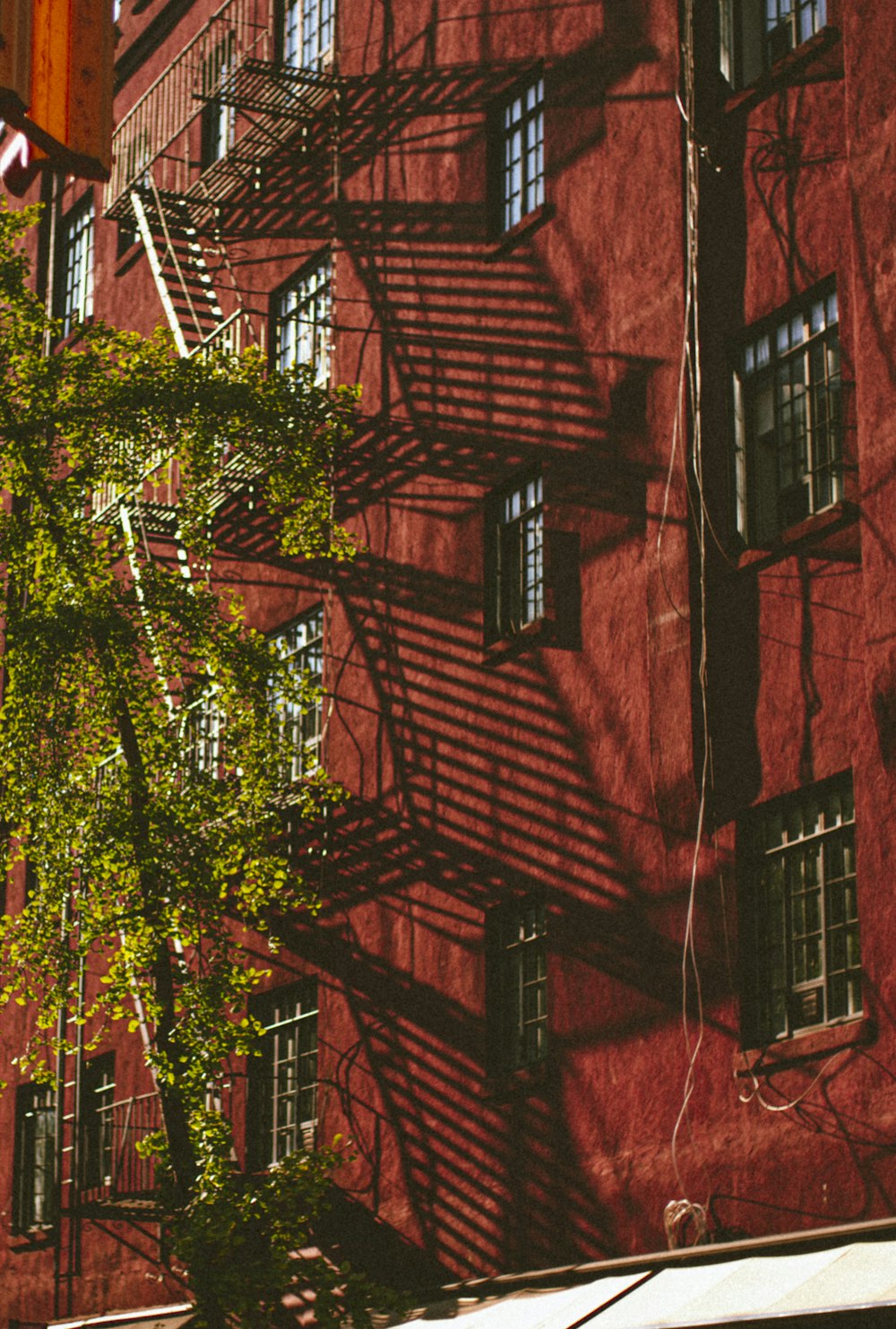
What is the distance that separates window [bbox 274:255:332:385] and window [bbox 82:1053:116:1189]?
937cm

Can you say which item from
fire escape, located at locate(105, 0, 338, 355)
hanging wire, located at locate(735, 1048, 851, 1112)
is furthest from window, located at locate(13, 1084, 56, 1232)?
hanging wire, located at locate(735, 1048, 851, 1112)

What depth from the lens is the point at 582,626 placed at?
18.5 meters

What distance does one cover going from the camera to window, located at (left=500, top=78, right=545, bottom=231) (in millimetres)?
20828

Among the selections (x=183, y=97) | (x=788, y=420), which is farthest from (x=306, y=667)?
(x=183, y=97)

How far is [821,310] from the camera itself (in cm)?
1609

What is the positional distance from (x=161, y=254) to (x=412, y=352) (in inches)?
300

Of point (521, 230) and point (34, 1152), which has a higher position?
point (521, 230)

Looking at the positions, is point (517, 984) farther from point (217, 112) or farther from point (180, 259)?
point (217, 112)

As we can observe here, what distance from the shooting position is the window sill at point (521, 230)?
2008cm

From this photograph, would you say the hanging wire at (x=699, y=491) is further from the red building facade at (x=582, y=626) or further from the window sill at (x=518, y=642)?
the window sill at (x=518, y=642)

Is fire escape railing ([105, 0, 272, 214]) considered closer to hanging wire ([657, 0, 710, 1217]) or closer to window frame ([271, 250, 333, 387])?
window frame ([271, 250, 333, 387])

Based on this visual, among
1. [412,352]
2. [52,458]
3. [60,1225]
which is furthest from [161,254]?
[60,1225]

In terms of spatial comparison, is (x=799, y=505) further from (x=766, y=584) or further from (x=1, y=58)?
(x=1, y=58)

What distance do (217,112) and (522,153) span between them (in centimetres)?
964
